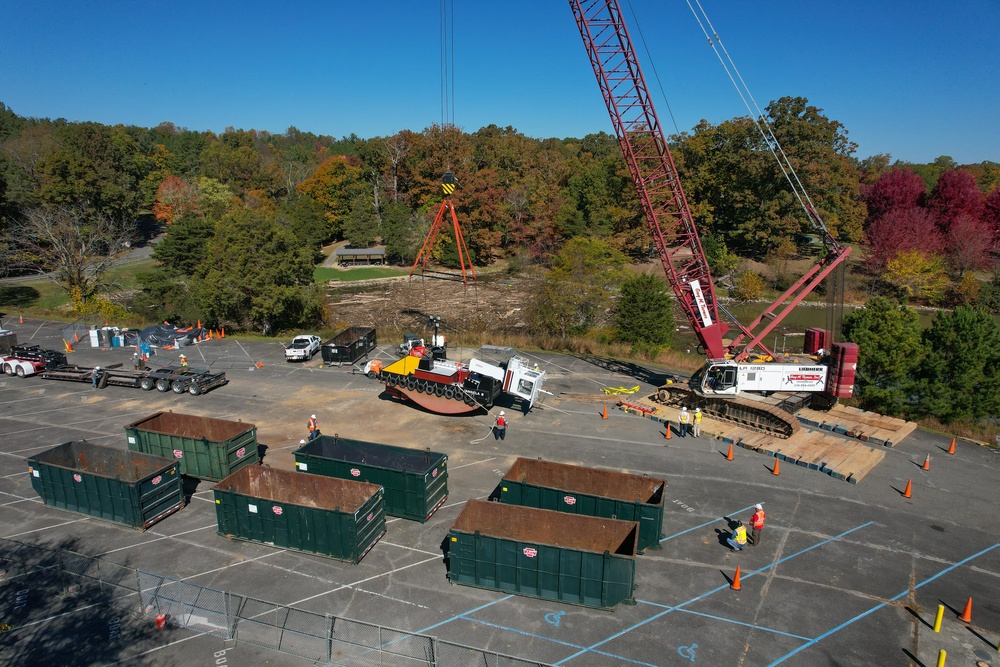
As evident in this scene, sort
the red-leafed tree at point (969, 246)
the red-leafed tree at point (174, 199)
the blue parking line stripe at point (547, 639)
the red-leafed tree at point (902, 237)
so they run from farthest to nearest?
the red-leafed tree at point (174, 199) < the red-leafed tree at point (902, 237) < the red-leafed tree at point (969, 246) < the blue parking line stripe at point (547, 639)

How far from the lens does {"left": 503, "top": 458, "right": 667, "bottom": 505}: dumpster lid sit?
56.3 feet

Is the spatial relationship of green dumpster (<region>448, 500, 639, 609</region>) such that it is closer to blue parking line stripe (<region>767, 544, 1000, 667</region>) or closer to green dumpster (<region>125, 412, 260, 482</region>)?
blue parking line stripe (<region>767, 544, 1000, 667</region>)

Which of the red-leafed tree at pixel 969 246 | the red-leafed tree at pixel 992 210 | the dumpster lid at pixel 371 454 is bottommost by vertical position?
the dumpster lid at pixel 371 454

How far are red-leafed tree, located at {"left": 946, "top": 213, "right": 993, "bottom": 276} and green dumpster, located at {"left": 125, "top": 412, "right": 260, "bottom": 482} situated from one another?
7415 centimetres

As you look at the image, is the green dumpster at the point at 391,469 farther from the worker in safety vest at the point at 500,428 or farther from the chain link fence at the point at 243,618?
the worker in safety vest at the point at 500,428

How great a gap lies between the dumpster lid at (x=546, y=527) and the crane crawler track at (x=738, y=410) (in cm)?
1273

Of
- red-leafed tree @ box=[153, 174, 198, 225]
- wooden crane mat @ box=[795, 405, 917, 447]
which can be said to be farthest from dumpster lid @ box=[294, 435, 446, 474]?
red-leafed tree @ box=[153, 174, 198, 225]

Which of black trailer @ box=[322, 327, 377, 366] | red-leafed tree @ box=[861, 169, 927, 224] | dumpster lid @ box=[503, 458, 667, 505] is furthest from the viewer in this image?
red-leafed tree @ box=[861, 169, 927, 224]

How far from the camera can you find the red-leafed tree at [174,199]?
82.6 meters

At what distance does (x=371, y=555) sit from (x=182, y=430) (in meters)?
10.1

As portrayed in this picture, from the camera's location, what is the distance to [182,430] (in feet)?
71.9

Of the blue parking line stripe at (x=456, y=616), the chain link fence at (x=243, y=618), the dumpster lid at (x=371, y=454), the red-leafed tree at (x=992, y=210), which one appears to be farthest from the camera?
the red-leafed tree at (x=992, y=210)

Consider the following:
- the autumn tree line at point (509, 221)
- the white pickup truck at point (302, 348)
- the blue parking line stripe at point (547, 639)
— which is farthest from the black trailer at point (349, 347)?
the blue parking line stripe at point (547, 639)

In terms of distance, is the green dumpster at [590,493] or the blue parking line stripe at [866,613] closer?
the blue parking line stripe at [866,613]
